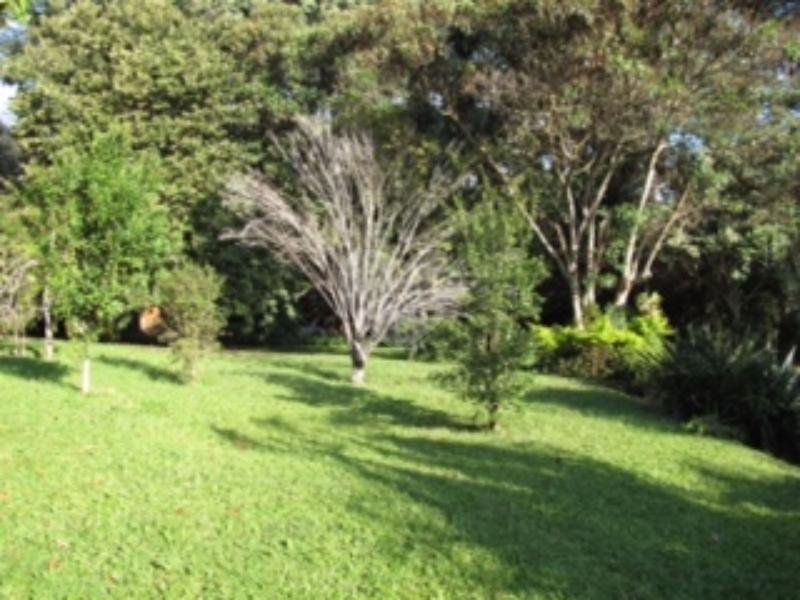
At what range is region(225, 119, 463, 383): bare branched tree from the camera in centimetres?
1433

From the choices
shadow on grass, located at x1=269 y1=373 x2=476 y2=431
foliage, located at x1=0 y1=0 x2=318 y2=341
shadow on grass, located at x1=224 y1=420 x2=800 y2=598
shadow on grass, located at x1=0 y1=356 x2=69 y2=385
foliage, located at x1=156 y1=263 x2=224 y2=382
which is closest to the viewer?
shadow on grass, located at x1=224 y1=420 x2=800 y2=598

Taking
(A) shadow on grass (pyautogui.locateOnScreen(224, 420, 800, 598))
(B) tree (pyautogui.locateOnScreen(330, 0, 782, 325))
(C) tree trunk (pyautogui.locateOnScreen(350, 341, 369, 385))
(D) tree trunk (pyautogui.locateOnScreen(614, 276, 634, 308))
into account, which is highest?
(B) tree (pyautogui.locateOnScreen(330, 0, 782, 325))

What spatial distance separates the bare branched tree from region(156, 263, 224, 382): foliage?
2790 millimetres

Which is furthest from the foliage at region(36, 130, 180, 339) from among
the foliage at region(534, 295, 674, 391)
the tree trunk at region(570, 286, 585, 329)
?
the tree trunk at region(570, 286, 585, 329)

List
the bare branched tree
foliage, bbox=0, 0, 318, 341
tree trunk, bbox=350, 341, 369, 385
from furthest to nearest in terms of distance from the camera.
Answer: foliage, bbox=0, 0, 318, 341 < the bare branched tree < tree trunk, bbox=350, 341, 369, 385

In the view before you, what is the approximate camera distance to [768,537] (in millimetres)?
6219

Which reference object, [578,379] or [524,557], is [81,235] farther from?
[578,379]

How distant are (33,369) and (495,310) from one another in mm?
6559

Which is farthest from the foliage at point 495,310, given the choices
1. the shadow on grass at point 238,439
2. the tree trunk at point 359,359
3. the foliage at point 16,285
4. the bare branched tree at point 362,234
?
the foliage at point 16,285

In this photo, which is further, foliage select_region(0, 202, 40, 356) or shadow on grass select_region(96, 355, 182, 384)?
foliage select_region(0, 202, 40, 356)

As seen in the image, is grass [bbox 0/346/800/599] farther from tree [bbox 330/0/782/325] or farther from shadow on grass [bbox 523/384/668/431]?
tree [bbox 330/0/782/325]

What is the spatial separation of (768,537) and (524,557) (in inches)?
86.0

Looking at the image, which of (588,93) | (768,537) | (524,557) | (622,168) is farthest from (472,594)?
(622,168)

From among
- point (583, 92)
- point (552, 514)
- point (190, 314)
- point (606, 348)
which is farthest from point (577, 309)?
point (552, 514)
